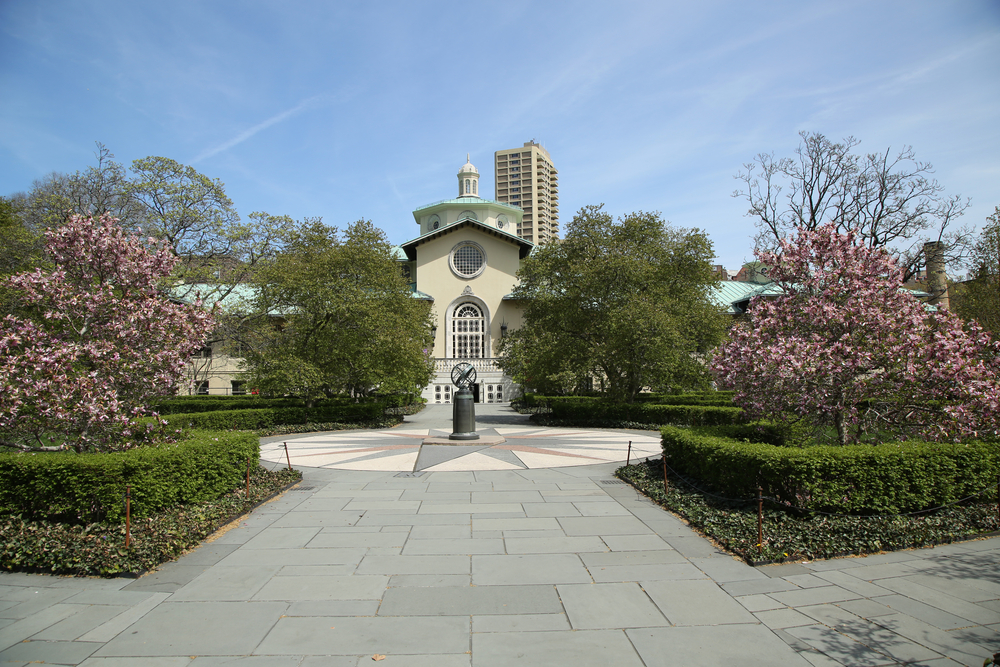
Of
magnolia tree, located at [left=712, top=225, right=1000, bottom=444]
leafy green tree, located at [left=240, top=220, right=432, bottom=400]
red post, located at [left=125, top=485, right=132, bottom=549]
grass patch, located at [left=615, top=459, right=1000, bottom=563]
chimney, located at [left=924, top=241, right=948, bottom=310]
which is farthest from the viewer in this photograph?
chimney, located at [left=924, top=241, right=948, bottom=310]

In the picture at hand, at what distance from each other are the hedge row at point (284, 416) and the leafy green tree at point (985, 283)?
2582cm

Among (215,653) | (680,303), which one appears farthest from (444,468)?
(680,303)

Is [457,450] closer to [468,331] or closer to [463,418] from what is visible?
[463,418]

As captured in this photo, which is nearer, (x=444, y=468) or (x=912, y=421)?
(x=912, y=421)

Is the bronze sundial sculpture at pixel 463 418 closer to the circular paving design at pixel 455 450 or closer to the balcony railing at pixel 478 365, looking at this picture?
the circular paving design at pixel 455 450

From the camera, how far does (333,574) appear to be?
5648mm

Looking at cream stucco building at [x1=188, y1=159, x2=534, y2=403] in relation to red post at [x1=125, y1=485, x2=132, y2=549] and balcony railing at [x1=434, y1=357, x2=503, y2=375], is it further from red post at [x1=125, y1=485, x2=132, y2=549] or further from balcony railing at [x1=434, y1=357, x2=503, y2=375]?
red post at [x1=125, y1=485, x2=132, y2=549]

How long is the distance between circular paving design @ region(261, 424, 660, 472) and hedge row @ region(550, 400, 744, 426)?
2112 mm

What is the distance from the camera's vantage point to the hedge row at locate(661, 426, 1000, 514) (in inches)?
271

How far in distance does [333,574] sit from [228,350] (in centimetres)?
2226

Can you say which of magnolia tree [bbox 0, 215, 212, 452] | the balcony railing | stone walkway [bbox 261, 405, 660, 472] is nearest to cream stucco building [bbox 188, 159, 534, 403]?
the balcony railing

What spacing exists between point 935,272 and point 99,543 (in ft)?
141

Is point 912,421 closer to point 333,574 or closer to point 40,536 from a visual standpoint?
point 333,574

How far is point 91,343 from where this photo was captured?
806 centimetres
